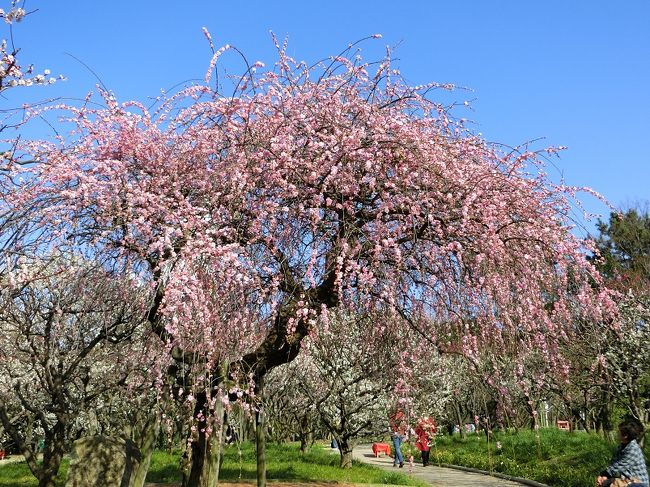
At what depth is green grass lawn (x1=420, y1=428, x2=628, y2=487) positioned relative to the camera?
15.4 metres

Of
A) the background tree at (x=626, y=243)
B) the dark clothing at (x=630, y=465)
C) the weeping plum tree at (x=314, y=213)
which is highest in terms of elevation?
the background tree at (x=626, y=243)

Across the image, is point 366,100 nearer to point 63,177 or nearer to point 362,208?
point 362,208

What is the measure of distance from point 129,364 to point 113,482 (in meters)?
2.30

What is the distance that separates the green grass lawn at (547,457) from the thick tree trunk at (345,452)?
2.72m

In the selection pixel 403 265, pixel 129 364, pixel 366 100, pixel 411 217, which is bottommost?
pixel 129 364

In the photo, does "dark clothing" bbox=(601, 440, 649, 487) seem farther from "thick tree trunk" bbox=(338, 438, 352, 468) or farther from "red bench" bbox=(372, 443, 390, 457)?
"red bench" bbox=(372, 443, 390, 457)

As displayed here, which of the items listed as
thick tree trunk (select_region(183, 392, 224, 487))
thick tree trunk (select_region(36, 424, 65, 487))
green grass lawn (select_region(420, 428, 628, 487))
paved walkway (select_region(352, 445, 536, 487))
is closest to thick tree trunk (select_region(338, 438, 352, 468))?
paved walkway (select_region(352, 445, 536, 487))

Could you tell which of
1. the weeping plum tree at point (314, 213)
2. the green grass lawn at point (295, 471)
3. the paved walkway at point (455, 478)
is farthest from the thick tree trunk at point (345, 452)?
the weeping plum tree at point (314, 213)

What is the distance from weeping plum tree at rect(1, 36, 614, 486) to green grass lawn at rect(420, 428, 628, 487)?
571 centimetres

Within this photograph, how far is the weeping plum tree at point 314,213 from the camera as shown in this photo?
291 inches

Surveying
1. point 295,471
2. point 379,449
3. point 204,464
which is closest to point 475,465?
point 295,471

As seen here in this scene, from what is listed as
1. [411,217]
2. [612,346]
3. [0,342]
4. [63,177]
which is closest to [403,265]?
[411,217]

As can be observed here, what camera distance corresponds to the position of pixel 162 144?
28.3 feet

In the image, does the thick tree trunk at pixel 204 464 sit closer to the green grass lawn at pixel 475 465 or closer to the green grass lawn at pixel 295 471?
the green grass lawn at pixel 475 465
